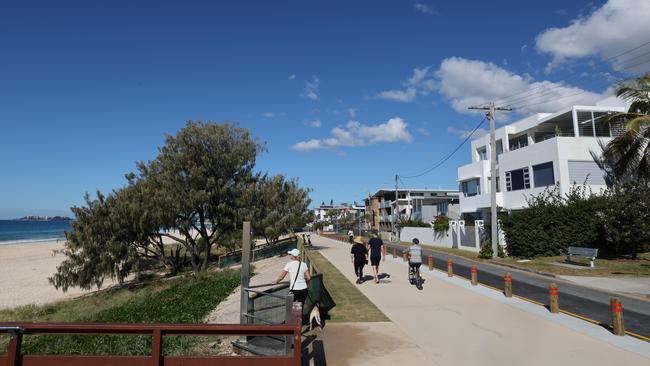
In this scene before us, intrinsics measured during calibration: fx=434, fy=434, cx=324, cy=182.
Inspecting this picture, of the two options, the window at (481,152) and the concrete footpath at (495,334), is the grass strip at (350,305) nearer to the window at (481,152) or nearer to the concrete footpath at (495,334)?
the concrete footpath at (495,334)

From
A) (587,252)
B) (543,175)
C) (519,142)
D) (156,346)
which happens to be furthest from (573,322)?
(519,142)

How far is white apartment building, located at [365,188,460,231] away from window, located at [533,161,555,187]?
24.3 meters

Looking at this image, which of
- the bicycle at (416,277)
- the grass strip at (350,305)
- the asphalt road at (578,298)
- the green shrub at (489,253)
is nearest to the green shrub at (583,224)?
the green shrub at (489,253)

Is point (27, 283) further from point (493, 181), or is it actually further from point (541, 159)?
point (541, 159)

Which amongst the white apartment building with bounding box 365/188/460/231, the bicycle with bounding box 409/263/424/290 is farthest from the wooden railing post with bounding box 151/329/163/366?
the white apartment building with bounding box 365/188/460/231

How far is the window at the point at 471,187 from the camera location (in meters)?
37.2

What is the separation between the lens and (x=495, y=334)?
26.5ft

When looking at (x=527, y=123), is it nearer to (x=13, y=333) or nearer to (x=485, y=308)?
(x=485, y=308)

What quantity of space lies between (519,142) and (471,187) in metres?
5.51

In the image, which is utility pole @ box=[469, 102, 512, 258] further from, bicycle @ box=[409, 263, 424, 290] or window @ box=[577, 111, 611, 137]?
bicycle @ box=[409, 263, 424, 290]

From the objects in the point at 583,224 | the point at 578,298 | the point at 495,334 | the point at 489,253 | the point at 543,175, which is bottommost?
the point at 578,298

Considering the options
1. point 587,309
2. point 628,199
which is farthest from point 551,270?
point 587,309

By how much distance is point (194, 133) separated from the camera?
30.3 metres

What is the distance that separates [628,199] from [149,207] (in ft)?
84.7
